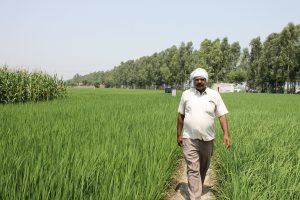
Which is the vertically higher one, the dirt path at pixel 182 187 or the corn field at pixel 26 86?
the corn field at pixel 26 86

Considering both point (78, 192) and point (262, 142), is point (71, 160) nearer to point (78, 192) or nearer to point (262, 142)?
point (78, 192)

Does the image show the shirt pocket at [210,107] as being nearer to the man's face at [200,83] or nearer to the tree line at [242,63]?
the man's face at [200,83]

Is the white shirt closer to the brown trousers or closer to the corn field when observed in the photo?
the brown trousers

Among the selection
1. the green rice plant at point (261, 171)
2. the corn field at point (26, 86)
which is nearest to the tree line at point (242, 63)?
the corn field at point (26, 86)

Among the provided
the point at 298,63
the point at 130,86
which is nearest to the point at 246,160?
the point at 298,63

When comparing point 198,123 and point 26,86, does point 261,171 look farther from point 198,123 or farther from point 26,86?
point 26,86

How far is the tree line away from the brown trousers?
57891 mm

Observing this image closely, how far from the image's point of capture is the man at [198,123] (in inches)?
175

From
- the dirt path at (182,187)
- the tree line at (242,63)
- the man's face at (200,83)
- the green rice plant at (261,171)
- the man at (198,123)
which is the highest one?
the tree line at (242,63)

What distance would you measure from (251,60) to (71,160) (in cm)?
7612

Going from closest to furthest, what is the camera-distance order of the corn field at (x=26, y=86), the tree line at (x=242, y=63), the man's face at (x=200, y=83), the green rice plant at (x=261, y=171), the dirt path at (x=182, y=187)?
the green rice plant at (x=261, y=171) → the man's face at (x=200, y=83) → the dirt path at (x=182, y=187) → the corn field at (x=26, y=86) → the tree line at (x=242, y=63)

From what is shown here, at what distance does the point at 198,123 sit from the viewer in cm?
447

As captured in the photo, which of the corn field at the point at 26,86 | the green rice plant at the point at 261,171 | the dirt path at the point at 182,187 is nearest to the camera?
the green rice plant at the point at 261,171

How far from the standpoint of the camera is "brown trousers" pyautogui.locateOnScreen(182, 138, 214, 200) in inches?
175
